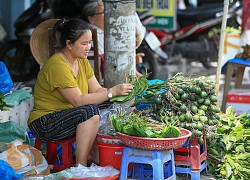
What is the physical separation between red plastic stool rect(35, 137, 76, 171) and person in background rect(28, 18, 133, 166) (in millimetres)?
89

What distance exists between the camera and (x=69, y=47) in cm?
495

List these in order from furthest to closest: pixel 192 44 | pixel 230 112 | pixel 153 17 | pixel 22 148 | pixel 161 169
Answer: pixel 192 44
pixel 153 17
pixel 230 112
pixel 22 148
pixel 161 169

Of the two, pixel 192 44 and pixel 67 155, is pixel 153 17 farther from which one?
pixel 67 155

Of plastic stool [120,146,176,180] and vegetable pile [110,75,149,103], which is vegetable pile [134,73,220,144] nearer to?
vegetable pile [110,75,149,103]

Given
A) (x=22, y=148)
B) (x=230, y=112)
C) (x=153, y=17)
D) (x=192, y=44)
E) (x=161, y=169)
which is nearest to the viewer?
(x=161, y=169)

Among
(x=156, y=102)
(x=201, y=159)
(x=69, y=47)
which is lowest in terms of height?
(x=201, y=159)

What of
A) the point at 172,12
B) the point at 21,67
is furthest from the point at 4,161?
the point at 172,12

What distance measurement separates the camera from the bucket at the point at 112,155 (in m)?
4.79

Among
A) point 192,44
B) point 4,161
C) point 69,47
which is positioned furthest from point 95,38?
point 192,44

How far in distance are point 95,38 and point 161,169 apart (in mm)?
1929

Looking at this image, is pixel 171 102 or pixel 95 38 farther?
pixel 95 38

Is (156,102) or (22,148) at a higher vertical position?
(156,102)

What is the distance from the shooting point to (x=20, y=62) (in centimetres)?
918

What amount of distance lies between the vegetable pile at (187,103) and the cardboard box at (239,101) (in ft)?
7.37
